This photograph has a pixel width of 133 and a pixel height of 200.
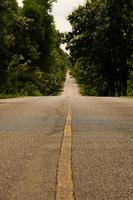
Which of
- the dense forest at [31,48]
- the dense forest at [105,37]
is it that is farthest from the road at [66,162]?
the dense forest at [105,37]

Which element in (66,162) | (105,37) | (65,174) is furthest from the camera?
(105,37)

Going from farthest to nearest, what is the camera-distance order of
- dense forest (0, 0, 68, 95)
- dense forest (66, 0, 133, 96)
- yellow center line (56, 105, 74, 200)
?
1. dense forest (0, 0, 68, 95)
2. dense forest (66, 0, 133, 96)
3. yellow center line (56, 105, 74, 200)

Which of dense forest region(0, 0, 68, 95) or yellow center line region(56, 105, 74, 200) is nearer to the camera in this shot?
yellow center line region(56, 105, 74, 200)

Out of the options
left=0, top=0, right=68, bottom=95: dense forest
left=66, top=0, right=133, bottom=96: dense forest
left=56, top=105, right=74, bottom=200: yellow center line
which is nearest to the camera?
left=56, top=105, right=74, bottom=200: yellow center line

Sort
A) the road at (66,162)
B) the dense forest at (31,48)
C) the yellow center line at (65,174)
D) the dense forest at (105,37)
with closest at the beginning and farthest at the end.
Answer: the yellow center line at (65,174)
the road at (66,162)
the dense forest at (105,37)
the dense forest at (31,48)

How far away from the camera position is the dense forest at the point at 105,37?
56688 mm

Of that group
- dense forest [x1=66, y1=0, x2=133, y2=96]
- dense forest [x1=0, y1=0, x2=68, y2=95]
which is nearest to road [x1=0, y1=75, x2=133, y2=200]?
dense forest [x1=0, y1=0, x2=68, y2=95]

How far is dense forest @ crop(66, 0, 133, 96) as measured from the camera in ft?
186

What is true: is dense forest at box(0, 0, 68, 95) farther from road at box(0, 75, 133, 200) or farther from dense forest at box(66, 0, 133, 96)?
road at box(0, 75, 133, 200)

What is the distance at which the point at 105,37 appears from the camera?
56875 mm

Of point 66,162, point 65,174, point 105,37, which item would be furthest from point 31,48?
point 65,174

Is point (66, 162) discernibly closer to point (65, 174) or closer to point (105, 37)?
point (65, 174)

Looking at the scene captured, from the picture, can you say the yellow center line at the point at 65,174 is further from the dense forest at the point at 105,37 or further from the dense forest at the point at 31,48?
the dense forest at the point at 105,37

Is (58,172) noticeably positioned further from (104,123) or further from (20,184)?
(104,123)
